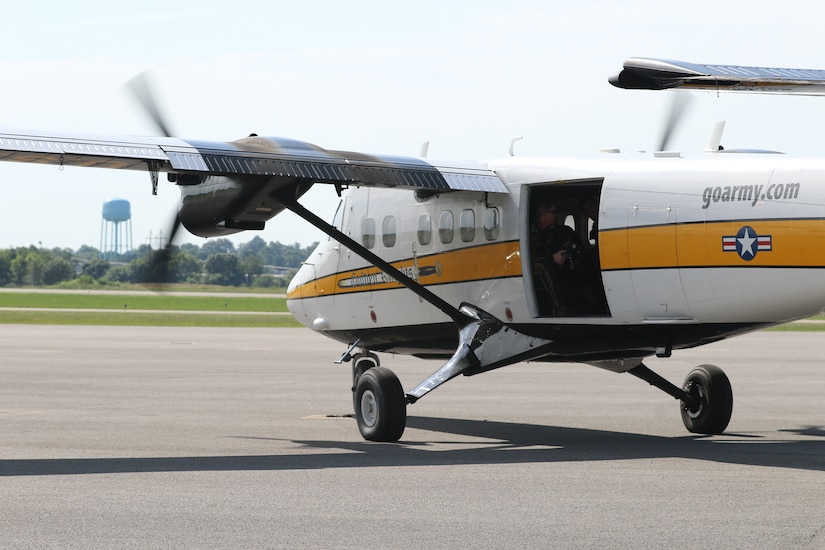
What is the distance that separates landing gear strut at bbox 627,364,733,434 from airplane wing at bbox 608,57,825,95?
240 inches

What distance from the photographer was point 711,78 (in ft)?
36.9

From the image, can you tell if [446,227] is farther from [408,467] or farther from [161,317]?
[161,317]

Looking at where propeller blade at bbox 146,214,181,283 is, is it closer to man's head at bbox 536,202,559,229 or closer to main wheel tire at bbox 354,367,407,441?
main wheel tire at bbox 354,367,407,441

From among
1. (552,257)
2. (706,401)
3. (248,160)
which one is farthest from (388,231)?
(706,401)

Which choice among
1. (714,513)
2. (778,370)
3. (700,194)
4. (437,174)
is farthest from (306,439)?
(778,370)

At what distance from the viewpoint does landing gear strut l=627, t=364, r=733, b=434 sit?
16.6 m

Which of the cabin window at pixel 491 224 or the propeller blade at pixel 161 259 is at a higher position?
the cabin window at pixel 491 224

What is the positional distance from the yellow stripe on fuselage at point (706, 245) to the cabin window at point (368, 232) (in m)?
4.66

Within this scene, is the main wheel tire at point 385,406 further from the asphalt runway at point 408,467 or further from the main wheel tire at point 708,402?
the main wheel tire at point 708,402

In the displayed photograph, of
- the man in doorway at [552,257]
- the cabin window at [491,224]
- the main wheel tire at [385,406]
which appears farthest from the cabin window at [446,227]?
the main wheel tire at [385,406]

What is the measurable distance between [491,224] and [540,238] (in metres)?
0.71

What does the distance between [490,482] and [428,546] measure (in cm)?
322

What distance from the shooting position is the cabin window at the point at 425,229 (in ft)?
56.0

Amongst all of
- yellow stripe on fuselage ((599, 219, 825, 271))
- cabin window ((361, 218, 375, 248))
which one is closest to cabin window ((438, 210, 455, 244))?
cabin window ((361, 218, 375, 248))
